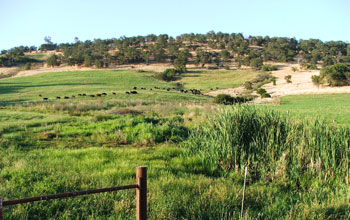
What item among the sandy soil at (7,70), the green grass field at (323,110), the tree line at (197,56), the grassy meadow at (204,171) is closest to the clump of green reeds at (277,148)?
the grassy meadow at (204,171)

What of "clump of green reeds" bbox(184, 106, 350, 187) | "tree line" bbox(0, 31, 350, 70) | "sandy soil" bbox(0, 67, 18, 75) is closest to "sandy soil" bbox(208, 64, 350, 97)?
"tree line" bbox(0, 31, 350, 70)

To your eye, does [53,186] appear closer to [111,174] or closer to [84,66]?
[111,174]

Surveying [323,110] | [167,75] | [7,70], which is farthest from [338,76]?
[7,70]

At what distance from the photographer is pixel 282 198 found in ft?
22.9

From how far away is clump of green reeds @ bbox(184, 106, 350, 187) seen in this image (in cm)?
866

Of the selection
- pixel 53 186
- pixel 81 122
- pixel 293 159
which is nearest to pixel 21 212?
pixel 53 186

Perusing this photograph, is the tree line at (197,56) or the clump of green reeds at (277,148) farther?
the tree line at (197,56)

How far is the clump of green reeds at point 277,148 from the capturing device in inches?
341

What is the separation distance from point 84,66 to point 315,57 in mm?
87311

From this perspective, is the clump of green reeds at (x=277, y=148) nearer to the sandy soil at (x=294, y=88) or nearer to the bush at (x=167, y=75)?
the sandy soil at (x=294, y=88)

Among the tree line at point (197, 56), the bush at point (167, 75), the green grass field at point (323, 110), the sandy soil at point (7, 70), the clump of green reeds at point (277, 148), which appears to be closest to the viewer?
the clump of green reeds at point (277, 148)

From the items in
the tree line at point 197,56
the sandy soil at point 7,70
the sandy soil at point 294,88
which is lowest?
the sandy soil at point 294,88

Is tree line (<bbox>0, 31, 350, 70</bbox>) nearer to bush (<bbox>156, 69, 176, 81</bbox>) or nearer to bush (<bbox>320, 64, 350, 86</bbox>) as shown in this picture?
bush (<bbox>156, 69, 176, 81</bbox>)

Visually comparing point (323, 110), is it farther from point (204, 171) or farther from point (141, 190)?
point (141, 190)
